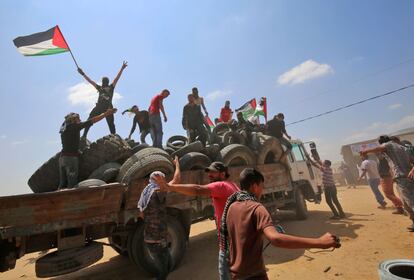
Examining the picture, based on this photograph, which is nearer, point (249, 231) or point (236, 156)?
point (249, 231)

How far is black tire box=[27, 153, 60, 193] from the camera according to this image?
5.16 m

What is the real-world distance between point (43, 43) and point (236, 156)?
19.5 feet

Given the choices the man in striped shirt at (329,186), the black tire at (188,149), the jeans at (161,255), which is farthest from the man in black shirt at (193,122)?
the man in striped shirt at (329,186)

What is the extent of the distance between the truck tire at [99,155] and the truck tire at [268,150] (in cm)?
401

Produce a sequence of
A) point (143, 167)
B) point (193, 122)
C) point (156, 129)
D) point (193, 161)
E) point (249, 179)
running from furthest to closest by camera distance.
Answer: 1. point (193, 122)
2. point (156, 129)
3. point (193, 161)
4. point (143, 167)
5. point (249, 179)

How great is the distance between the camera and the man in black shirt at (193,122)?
25.8 feet

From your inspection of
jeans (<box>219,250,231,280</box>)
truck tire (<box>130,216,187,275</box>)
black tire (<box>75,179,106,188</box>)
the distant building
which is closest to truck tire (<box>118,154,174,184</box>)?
black tire (<box>75,179,106,188</box>)

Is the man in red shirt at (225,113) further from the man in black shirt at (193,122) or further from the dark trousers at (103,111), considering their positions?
the dark trousers at (103,111)

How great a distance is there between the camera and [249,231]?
190 centimetres

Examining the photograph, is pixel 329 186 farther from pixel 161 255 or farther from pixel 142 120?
pixel 161 255

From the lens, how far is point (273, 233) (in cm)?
162

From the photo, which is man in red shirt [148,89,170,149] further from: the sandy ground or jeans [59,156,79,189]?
the sandy ground

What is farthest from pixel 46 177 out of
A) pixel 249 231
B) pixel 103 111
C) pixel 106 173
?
pixel 249 231

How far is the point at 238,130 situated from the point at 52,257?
20.2ft
